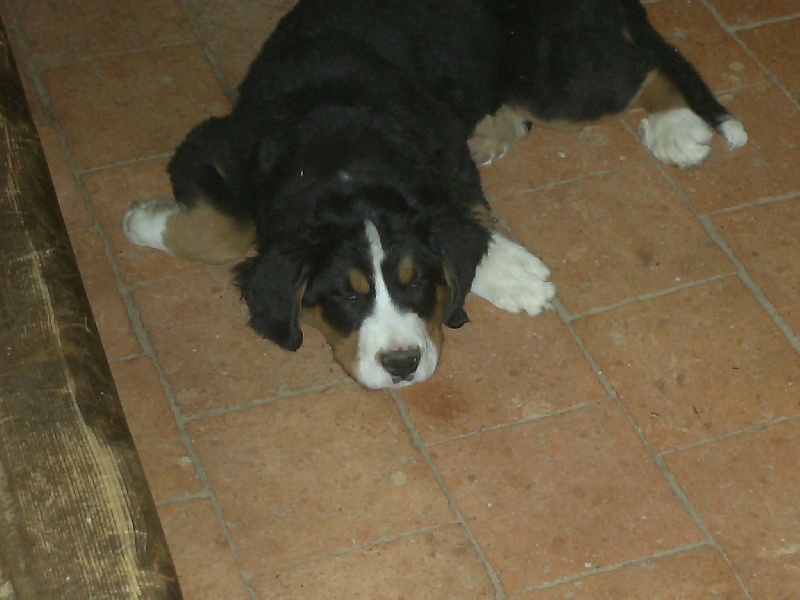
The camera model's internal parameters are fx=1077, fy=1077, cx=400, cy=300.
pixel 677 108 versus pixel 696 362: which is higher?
pixel 677 108

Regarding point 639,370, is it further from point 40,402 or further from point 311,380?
point 40,402

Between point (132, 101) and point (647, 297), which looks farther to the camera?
point (132, 101)

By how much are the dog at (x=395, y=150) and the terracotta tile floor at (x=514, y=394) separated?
0.15 m

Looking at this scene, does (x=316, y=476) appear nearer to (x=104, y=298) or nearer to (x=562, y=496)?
(x=562, y=496)

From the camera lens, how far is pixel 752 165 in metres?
3.68

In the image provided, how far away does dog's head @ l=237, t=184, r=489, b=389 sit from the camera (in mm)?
2658

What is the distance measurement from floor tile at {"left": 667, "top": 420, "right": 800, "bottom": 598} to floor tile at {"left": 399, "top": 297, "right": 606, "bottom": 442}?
0.37 metres

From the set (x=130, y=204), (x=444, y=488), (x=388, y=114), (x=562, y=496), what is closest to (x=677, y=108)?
(x=388, y=114)

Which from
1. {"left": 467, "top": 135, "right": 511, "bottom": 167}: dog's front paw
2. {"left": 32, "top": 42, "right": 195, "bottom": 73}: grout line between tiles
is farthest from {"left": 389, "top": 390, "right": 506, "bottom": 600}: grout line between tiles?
{"left": 32, "top": 42, "right": 195, "bottom": 73}: grout line between tiles

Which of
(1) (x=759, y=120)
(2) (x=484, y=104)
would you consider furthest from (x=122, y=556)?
(1) (x=759, y=120)

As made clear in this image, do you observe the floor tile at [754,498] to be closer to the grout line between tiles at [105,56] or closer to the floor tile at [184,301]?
the floor tile at [184,301]

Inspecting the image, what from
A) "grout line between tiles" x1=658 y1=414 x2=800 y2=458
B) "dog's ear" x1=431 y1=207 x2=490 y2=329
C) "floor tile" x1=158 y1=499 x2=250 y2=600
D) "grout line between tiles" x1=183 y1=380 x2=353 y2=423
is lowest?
"floor tile" x1=158 y1=499 x2=250 y2=600

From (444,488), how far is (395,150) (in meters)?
0.93

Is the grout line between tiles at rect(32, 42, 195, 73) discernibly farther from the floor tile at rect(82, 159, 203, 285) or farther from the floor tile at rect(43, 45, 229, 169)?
the floor tile at rect(82, 159, 203, 285)
